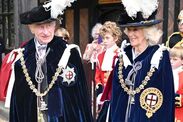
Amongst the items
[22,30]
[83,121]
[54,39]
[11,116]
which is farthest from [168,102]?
[22,30]

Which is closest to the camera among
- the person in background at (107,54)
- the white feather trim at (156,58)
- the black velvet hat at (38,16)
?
the white feather trim at (156,58)

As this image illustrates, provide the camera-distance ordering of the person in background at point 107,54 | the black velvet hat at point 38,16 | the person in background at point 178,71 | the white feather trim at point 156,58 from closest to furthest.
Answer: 1. the white feather trim at point 156,58
2. the black velvet hat at point 38,16
3. the person in background at point 178,71
4. the person in background at point 107,54

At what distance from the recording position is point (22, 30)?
9.32m

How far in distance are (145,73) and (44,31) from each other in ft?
2.82

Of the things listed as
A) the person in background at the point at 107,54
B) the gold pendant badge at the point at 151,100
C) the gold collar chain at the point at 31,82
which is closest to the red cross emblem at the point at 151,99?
the gold pendant badge at the point at 151,100

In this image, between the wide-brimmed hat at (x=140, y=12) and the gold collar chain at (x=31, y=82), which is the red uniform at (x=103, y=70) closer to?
the gold collar chain at (x=31, y=82)

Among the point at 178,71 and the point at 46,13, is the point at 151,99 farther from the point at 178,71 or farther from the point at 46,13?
the point at 46,13

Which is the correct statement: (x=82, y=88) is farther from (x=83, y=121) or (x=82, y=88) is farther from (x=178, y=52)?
(x=178, y=52)

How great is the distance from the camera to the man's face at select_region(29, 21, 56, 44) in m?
3.72

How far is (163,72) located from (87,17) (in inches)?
220

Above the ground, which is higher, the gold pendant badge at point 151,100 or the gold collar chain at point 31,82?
the gold collar chain at point 31,82

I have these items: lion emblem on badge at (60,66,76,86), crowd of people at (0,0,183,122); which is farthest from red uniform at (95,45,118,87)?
lion emblem on badge at (60,66,76,86)

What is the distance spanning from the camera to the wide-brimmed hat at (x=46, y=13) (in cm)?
370

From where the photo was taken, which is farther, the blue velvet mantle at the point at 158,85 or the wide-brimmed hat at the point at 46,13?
the wide-brimmed hat at the point at 46,13
